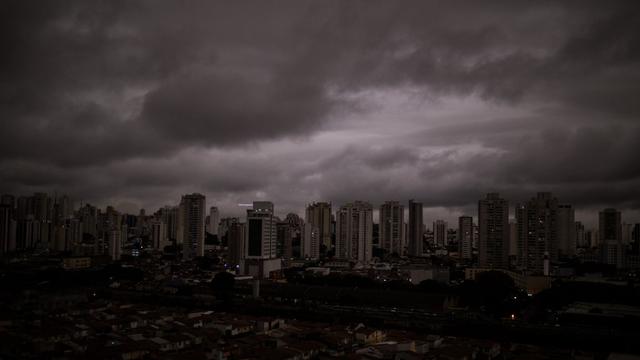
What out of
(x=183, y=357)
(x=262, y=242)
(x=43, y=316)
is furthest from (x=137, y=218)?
(x=183, y=357)

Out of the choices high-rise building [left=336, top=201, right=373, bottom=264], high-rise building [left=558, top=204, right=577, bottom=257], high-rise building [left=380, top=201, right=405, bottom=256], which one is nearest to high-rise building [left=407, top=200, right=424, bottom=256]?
high-rise building [left=380, top=201, right=405, bottom=256]

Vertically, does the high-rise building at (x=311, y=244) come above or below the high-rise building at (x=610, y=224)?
below

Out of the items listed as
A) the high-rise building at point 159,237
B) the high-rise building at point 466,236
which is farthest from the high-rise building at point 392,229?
A: the high-rise building at point 159,237

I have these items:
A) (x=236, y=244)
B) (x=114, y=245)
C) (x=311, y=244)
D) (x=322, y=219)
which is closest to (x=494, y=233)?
(x=236, y=244)

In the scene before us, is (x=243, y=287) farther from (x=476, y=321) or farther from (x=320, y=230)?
(x=320, y=230)

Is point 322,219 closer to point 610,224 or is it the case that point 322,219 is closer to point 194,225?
point 194,225

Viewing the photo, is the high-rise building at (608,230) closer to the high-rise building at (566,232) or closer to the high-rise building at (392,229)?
the high-rise building at (566,232)
